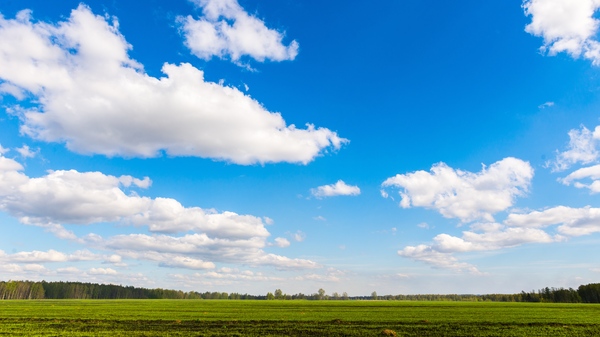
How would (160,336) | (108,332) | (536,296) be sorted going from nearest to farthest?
(160,336)
(108,332)
(536,296)

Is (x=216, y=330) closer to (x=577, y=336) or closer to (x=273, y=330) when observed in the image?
(x=273, y=330)

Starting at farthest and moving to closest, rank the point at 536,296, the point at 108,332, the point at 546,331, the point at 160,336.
A: the point at 536,296 < the point at 546,331 < the point at 108,332 < the point at 160,336

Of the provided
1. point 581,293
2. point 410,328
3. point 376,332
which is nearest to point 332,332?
point 376,332

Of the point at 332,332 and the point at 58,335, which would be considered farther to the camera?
the point at 332,332

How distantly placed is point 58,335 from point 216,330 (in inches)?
530

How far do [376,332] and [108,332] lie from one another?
2505cm

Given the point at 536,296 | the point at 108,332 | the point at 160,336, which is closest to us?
the point at 160,336

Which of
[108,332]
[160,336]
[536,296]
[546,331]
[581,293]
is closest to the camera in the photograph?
[160,336]

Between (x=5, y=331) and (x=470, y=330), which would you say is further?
(x=470, y=330)

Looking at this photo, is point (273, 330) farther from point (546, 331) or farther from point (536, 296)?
point (536, 296)

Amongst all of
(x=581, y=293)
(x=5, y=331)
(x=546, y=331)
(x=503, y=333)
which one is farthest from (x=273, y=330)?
(x=581, y=293)

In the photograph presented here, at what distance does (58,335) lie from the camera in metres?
31.0

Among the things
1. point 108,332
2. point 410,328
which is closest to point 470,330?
point 410,328

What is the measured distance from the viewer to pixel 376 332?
33.9m
